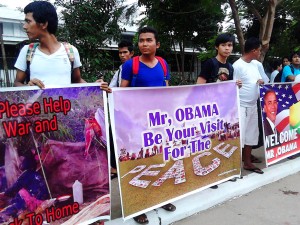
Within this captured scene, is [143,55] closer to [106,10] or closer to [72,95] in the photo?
[72,95]

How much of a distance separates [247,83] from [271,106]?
41cm

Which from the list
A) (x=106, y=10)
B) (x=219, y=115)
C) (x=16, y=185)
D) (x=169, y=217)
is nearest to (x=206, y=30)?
(x=106, y=10)

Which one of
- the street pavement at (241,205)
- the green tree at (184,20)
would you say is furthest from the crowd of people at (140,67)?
the green tree at (184,20)

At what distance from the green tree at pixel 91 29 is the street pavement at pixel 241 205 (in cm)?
366

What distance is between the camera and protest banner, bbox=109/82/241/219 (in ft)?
8.78

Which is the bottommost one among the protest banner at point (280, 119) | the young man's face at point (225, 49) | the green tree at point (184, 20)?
the protest banner at point (280, 119)

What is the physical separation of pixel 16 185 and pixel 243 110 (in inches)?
110

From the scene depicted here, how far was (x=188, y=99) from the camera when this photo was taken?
313cm

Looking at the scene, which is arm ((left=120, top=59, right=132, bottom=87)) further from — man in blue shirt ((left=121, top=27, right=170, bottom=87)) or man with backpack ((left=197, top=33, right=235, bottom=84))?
man with backpack ((left=197, top=33, right=235, bottom=84))

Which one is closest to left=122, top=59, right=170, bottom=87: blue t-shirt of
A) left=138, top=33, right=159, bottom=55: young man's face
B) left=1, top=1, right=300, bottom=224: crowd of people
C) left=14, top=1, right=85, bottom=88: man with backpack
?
left=1, top=1, right=300, bottom=224: crowd of people

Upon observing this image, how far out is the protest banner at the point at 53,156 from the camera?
6.83ft

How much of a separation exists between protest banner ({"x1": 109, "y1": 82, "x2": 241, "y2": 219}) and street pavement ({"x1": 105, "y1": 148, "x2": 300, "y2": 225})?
138 mm

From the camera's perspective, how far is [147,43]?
119 inches

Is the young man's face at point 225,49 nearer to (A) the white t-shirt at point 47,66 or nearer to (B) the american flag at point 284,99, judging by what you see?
(B) the american flag at point 284,99
